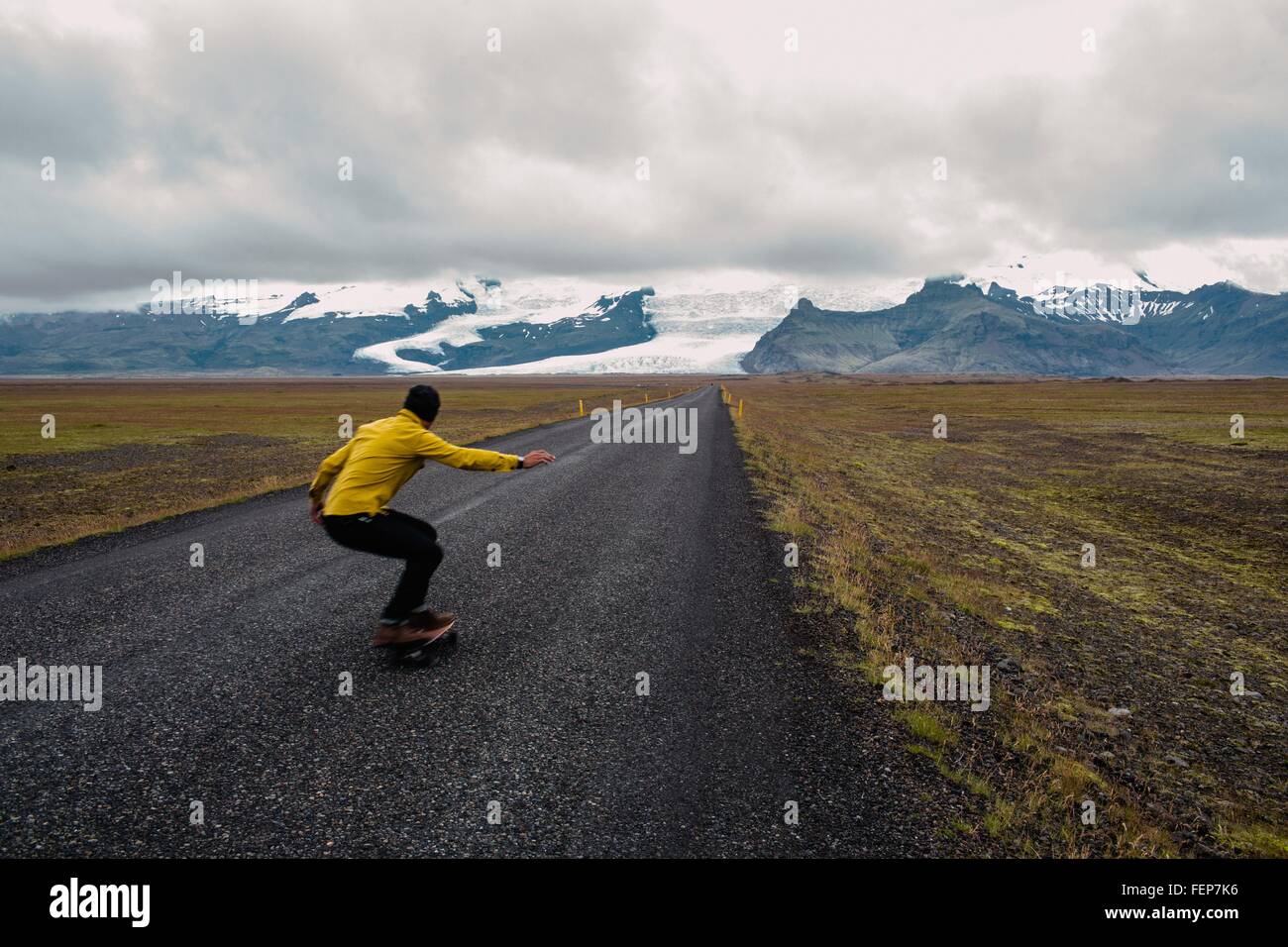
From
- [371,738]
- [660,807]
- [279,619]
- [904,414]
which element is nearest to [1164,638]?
[660,807]

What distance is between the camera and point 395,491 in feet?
21.6

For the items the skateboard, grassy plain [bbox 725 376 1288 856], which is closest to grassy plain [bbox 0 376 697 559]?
the skateboard

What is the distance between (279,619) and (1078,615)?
40.8 feet

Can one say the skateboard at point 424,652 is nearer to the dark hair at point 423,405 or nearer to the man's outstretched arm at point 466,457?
the man's outstretched arm at point 466,457

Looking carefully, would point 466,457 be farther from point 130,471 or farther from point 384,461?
point 130,471

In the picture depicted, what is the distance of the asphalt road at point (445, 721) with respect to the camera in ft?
14.0

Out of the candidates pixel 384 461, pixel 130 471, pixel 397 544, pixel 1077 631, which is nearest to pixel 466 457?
pixel 384 461

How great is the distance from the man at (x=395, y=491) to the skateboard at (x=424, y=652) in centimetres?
7

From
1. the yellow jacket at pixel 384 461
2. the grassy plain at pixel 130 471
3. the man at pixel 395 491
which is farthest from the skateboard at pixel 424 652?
the grassy plain at pixel 130 471

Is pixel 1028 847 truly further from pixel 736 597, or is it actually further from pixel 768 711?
pixel 736 597

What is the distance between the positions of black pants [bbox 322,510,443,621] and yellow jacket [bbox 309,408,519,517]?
127mm

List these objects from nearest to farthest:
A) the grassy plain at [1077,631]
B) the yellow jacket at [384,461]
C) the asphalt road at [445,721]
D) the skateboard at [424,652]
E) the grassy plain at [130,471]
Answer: the asphalt road at [445,721]
the grassy plain at [1077,631]
the yellow jacket at [384,461]
the skateboard at [424,652]
the grassy plain at [130,471]
